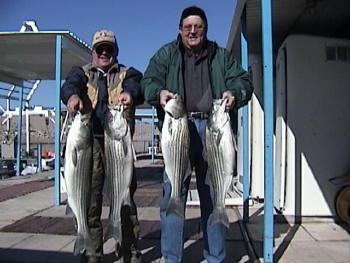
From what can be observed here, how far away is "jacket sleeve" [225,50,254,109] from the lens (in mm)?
3436

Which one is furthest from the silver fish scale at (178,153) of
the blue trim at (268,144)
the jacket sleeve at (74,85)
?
the blue trim at (268,144)

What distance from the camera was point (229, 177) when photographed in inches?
132

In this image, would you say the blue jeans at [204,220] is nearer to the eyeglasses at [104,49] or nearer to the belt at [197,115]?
the belt at [197,115]

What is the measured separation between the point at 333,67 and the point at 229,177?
12.2ft

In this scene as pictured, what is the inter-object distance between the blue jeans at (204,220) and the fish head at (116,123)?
561 mm

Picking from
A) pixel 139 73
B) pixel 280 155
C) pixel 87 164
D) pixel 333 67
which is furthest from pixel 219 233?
pixel 333 67

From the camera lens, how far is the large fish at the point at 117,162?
11.0 feet

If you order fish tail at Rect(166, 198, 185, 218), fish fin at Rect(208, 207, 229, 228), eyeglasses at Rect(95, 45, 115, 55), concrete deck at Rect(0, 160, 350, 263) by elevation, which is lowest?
concrete deck at Rect(0, 160, 350, 263)

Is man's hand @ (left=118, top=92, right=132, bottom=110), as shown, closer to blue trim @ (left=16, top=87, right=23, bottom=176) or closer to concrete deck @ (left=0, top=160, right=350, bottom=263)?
concrete deck @ (left=0, top=160, right=350, bottom=263)

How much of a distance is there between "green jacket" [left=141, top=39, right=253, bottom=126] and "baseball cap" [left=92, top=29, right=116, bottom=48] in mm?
392

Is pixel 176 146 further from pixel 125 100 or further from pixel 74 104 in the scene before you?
pixel 74 104

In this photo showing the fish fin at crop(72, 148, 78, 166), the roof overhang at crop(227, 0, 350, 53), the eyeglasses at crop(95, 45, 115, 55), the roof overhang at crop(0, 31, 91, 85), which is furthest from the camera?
the roof overhang at crop(0, 31, 91, 85)

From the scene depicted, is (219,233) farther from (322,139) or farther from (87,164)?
(322,139)

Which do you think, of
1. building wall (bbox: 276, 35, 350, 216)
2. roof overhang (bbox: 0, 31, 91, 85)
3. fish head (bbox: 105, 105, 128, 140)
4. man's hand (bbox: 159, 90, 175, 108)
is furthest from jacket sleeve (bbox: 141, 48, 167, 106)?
roof overhang (bbox: 0, 31, 91, 85)
